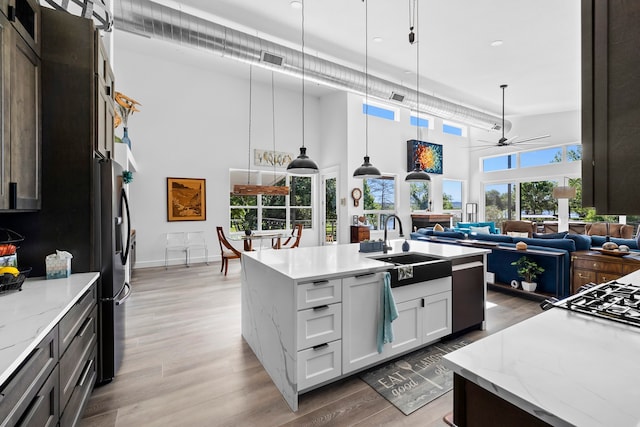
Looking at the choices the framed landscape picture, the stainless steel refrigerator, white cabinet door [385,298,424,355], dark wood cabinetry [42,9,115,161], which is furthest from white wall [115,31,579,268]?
white cabinet door [385,298,424,355]

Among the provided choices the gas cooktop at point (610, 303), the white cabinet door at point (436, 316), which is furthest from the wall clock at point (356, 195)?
the gas cooktop at point (610, 303)

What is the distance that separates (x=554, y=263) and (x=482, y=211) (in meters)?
6.89

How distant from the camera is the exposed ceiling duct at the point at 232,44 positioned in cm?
365

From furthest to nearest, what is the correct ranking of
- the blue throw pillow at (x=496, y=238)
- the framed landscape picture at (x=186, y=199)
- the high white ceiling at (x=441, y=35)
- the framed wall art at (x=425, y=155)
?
the framed wall art at (x=425, y=155), the framed landscape picture at (x=186, y=199), the blue throw pillow at (x=496, y=238), the high white ceiling at (x=441, y=35)

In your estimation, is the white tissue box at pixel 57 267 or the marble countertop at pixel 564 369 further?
the white tissue box at pixel 57 267

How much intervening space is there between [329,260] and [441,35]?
168 inches

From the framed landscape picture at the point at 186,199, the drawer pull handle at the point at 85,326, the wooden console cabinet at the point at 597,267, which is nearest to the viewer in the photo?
the drawer pull handle at the point at 85,326

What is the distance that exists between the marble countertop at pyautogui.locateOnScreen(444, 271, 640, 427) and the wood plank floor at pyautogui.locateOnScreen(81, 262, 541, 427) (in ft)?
3.92

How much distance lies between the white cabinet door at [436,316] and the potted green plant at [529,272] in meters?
2.26

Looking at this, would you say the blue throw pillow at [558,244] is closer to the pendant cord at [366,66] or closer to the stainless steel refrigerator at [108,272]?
the pendant cord at [366,66]

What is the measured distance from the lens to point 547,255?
159 inches

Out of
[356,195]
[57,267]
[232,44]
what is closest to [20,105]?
[57,267]

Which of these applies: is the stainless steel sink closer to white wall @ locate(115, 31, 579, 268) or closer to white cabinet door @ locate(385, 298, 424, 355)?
white cabinet door @ locate(385, 298, 424, 355)

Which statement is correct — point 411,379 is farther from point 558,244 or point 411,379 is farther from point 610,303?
point 558,244
